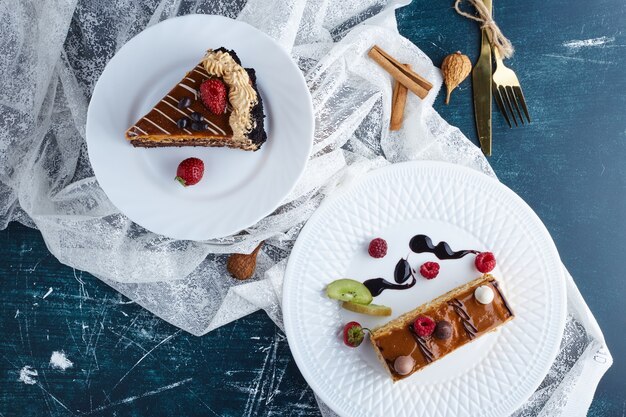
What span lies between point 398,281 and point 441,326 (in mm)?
297

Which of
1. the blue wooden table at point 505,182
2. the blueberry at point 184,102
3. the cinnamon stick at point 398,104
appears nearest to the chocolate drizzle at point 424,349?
the blue wooden table at point 505,182

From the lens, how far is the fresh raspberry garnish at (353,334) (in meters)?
2.82

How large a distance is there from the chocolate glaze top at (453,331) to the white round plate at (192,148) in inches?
31.6

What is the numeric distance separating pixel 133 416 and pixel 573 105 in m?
2.56

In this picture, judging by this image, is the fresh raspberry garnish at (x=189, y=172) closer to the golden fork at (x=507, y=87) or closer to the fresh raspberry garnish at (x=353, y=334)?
the fresh raspberry garnish at (x=353, y=334)

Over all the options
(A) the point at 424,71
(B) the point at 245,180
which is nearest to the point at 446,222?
(A) the point at 424,71

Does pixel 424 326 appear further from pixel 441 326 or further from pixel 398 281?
pixel 398 281

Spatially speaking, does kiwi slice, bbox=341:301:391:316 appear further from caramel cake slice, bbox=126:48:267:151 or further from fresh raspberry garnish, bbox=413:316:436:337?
caramel cake slice, bbox=126:48:267:151

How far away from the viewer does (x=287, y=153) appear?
8.92 feet

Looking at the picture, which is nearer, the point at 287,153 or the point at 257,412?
the point at 287,153

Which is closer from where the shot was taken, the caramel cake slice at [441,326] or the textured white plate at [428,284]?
the caramel cake slice at [441,326]

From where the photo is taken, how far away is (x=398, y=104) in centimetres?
294

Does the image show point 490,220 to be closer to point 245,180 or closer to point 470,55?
point 470,55

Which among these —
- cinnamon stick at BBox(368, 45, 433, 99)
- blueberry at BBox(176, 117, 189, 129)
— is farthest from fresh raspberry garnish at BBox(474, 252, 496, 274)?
blueberry at BBox(176, 117, 189, 129)
